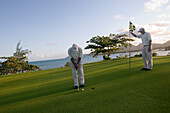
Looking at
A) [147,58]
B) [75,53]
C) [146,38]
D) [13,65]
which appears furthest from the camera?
[13,65]

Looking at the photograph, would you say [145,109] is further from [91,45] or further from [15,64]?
[15,64]

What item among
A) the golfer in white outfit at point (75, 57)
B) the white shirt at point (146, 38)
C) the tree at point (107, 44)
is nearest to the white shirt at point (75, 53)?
the golfer in white outfit at point (75, 57)

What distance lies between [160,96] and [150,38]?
14.4 feet

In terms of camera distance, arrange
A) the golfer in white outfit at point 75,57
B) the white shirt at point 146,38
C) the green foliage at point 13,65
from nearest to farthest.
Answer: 1. the golfer in white outfit at point 75,57
2. the white shirt at point 146,38
3. the green foliage at point 13,65

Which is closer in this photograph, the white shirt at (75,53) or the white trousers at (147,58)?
the white shirt at (75,53)

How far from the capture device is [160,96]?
2822mm

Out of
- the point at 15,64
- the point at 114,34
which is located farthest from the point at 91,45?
the point at 15,64

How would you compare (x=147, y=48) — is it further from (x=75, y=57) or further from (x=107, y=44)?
(x=107, y=44)

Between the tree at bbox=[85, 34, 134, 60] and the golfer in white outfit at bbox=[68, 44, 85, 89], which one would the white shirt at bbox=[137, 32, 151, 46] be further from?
the tree at bbox=[85, 34, 134, 60]

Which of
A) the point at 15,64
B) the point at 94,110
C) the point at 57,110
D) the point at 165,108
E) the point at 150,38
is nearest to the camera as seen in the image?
the point at 165,108

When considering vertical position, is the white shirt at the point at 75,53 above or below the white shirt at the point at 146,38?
below

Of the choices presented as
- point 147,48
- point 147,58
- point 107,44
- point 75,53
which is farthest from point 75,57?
point 107,44

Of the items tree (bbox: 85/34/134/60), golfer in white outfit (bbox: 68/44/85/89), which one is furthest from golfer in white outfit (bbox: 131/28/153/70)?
tree (bbox: 85/34/134/60)

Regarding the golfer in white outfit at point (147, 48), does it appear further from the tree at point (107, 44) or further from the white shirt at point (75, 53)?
the tree at point (107, 44)
